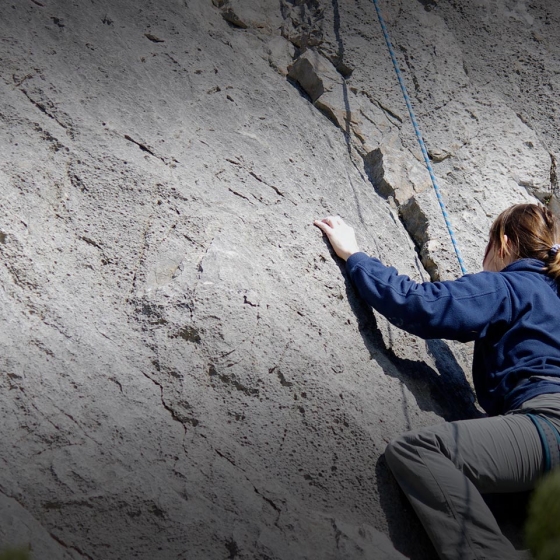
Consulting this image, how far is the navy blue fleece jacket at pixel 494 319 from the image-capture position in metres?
1.77

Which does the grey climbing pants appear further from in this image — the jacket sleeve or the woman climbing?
the jacket sleeve

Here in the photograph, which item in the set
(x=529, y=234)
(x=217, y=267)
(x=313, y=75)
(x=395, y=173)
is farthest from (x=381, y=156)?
(x=217, y=267)

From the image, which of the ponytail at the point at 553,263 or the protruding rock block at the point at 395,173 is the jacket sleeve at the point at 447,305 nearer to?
the ponytail at the point at 553,263

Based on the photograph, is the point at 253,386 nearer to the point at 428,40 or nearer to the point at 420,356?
the point at 420,356

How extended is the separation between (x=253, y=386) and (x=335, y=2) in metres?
1.93

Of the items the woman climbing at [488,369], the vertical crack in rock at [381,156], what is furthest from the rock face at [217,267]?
the woman climbing at [488,369]

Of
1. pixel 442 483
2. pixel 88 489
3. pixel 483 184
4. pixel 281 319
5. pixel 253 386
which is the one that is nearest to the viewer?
pixel 88 489

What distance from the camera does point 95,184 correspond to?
1.91 metres

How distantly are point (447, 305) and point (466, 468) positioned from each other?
44cm

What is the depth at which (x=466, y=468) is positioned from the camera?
1603 millimetres

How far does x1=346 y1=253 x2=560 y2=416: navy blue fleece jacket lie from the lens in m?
1.77

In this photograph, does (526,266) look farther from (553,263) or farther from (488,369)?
(488,369)

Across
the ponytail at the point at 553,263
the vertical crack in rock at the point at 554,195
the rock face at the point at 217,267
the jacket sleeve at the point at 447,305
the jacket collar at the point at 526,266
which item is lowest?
the rock face at the point at 217,267

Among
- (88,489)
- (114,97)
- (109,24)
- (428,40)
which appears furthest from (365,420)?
(428,40)
